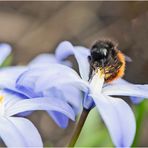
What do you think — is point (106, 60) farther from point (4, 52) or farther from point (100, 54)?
point (4, 52)

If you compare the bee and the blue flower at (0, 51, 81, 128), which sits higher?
the bee

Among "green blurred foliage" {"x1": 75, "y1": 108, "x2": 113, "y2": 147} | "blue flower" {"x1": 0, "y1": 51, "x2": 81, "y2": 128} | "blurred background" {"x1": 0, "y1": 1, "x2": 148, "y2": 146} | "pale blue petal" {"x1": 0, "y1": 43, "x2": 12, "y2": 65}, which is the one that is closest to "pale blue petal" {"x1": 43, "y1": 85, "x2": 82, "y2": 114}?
A: "blue flower" {"x1": 0, "y1": 51, "x2": 81, "y2": 128}

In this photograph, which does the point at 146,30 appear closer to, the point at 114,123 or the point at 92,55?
the point at 92,55

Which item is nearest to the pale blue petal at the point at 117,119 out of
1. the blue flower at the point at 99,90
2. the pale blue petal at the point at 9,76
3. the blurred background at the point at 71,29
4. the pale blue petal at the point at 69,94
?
the blue flower at the point at 99,90

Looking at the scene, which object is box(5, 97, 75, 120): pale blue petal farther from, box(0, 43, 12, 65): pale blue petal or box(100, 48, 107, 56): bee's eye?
box(0, 43, 12, 65): pale blue petal

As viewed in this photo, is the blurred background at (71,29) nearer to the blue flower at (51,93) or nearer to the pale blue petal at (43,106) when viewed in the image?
the blue flower at (51,93)

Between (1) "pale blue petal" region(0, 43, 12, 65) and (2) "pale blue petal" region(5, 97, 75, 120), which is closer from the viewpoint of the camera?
(2) "pale blue petal" region(5, 97, 75, 120)

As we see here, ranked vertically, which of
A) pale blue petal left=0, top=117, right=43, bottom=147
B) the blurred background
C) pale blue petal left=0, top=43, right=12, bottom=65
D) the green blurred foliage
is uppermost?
pale blue petal left=0, top=43, right=12, bottom=65

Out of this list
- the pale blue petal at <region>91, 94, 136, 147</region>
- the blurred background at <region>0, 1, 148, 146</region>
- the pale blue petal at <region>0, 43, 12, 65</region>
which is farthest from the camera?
the blurred background at <region>0, 1, 148, 146</region>
